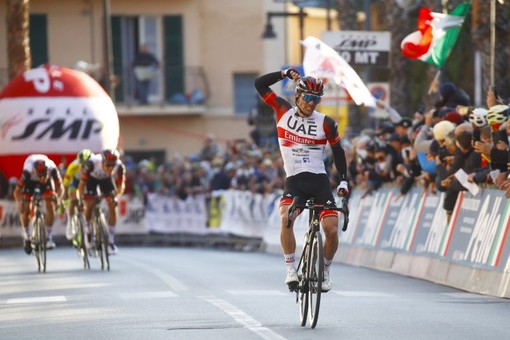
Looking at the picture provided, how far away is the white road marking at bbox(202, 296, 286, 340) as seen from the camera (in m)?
12.1

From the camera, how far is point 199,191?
37719mm

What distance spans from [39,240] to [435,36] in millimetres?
6697

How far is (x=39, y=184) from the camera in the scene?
23.7m

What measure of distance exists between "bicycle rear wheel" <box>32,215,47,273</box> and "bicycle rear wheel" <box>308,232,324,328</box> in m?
10.4

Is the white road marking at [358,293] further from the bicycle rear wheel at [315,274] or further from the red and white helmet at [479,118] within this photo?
the bicycle rear wheel at [315,274]

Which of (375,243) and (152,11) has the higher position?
(152,11)

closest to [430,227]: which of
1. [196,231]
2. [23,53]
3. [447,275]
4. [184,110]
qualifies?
[447,275]

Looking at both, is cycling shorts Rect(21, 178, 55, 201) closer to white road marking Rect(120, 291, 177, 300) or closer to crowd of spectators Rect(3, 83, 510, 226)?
crowd of spectators Rect(3, 83, 510, 226)

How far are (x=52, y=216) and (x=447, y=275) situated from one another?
26.9 ft

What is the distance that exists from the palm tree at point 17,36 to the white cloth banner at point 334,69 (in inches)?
724

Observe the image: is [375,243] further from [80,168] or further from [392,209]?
[80,168]

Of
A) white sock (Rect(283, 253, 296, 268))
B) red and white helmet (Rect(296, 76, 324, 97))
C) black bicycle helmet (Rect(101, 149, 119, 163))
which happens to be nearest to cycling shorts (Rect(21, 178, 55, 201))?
black bicycle helmet (Rect(101, 149, 119, 163))

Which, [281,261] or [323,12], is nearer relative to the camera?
[281,261]

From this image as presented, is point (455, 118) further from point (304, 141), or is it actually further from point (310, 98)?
point (310, 98)
